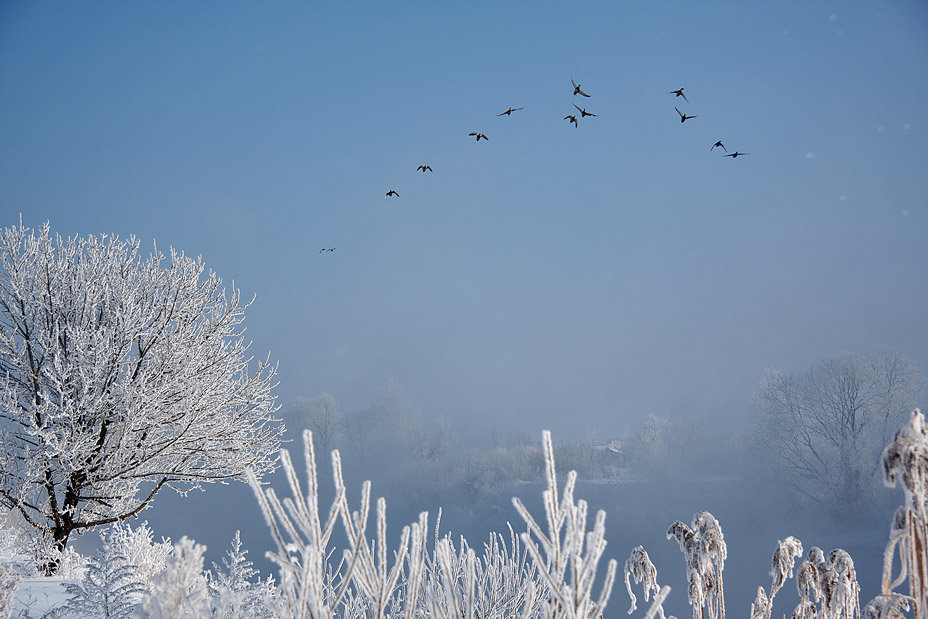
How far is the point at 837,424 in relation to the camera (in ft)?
92.3

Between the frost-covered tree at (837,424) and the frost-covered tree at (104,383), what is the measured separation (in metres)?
27.2

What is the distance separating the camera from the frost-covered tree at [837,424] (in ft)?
89.7

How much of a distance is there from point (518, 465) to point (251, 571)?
43327mm

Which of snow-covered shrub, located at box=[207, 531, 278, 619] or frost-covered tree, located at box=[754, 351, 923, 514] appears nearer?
snow-covered shrub, located at box=[207, 531, 278, 619]

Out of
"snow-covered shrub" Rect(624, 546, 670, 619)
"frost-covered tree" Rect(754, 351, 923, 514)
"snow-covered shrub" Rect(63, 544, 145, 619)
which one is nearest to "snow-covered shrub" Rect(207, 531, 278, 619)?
"snow-covered shrub" Rect(63, 544, 145, 619)

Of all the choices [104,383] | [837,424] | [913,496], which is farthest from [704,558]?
[837,424]

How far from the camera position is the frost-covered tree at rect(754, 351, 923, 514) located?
2733 centimetres

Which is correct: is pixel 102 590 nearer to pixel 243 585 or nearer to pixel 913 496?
pixel 243 585

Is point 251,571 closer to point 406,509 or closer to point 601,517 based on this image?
point 601,517

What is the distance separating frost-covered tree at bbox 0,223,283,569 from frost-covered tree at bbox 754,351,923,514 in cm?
2722

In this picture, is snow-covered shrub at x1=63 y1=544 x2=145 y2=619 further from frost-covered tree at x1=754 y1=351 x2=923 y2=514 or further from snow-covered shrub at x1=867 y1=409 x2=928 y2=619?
frost-covered tree at x1=754 y1=351 x2=923 y2=514

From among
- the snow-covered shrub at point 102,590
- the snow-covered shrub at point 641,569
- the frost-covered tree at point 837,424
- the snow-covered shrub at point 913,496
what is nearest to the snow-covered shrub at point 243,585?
the snow-covered shrub at point 102,590

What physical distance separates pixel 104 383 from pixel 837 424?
31393 mm

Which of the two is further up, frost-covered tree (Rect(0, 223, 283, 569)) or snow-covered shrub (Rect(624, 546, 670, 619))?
frost-covered tree (Rect(0, 223, 283, 569))
